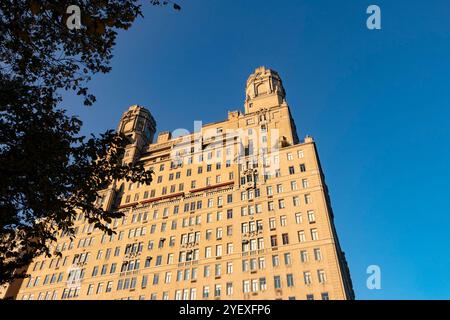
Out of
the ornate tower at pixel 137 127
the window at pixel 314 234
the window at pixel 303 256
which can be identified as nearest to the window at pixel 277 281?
the window at pixel 303 256

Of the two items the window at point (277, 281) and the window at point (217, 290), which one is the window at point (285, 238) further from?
the window at point (217, 290)

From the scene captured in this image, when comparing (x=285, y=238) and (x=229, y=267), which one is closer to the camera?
(x=285, y=238)

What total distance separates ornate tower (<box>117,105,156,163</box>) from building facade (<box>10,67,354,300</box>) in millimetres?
4841

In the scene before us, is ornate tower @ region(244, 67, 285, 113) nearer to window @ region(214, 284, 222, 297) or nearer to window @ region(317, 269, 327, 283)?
window @ region(317, 269, 327, 283)

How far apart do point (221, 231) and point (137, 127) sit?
38.7m

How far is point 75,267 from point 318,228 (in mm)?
40329

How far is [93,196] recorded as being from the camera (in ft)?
37.1

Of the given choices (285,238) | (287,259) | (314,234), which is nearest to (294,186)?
(314,234)

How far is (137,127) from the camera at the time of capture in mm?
76125

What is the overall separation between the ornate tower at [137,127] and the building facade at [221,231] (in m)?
4.84

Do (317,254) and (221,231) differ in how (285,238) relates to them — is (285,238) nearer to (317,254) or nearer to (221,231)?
(317,254)

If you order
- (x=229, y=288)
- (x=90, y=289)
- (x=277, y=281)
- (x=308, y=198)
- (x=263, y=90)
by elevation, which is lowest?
(x=229, y=288)

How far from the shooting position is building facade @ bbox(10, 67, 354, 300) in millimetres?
42312
